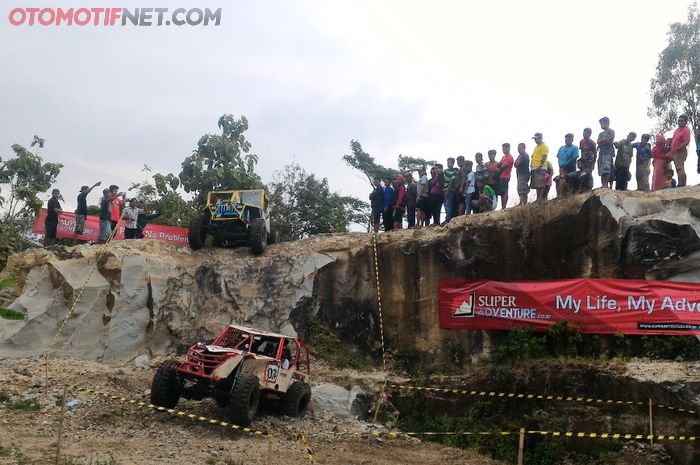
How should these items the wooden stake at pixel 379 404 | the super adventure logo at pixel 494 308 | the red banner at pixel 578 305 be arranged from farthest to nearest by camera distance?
1. the super adventure logo at pixel 494 308
2. the wooden stake at pixel 379 404
3. the red banner at pixel 578 305

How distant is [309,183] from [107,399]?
16.1 meters

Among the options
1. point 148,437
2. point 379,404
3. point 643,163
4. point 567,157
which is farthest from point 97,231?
point 643,163

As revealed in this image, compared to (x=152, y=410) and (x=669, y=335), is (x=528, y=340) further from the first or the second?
(x=152, y=410)

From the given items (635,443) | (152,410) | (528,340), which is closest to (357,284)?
(528,340)

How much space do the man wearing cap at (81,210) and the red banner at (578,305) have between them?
32.7 ft

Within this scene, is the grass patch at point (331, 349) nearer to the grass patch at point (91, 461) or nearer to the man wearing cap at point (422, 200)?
the man wearing cap at point (422, 200)

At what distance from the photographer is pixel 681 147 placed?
46.2 ft

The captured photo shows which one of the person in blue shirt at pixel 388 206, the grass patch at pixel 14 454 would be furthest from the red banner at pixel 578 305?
the grass patch at pixel 14 454

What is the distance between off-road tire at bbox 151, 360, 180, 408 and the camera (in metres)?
10.9

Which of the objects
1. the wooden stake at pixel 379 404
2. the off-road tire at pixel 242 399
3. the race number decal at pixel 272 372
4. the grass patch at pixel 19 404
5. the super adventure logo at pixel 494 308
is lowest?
the wooden stake at pixel 379 404

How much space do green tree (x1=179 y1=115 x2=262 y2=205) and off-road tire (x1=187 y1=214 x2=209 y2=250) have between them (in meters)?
6.17

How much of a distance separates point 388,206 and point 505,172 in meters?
3.40

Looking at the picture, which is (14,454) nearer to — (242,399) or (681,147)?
(242,399)

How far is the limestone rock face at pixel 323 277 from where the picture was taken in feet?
46.5
